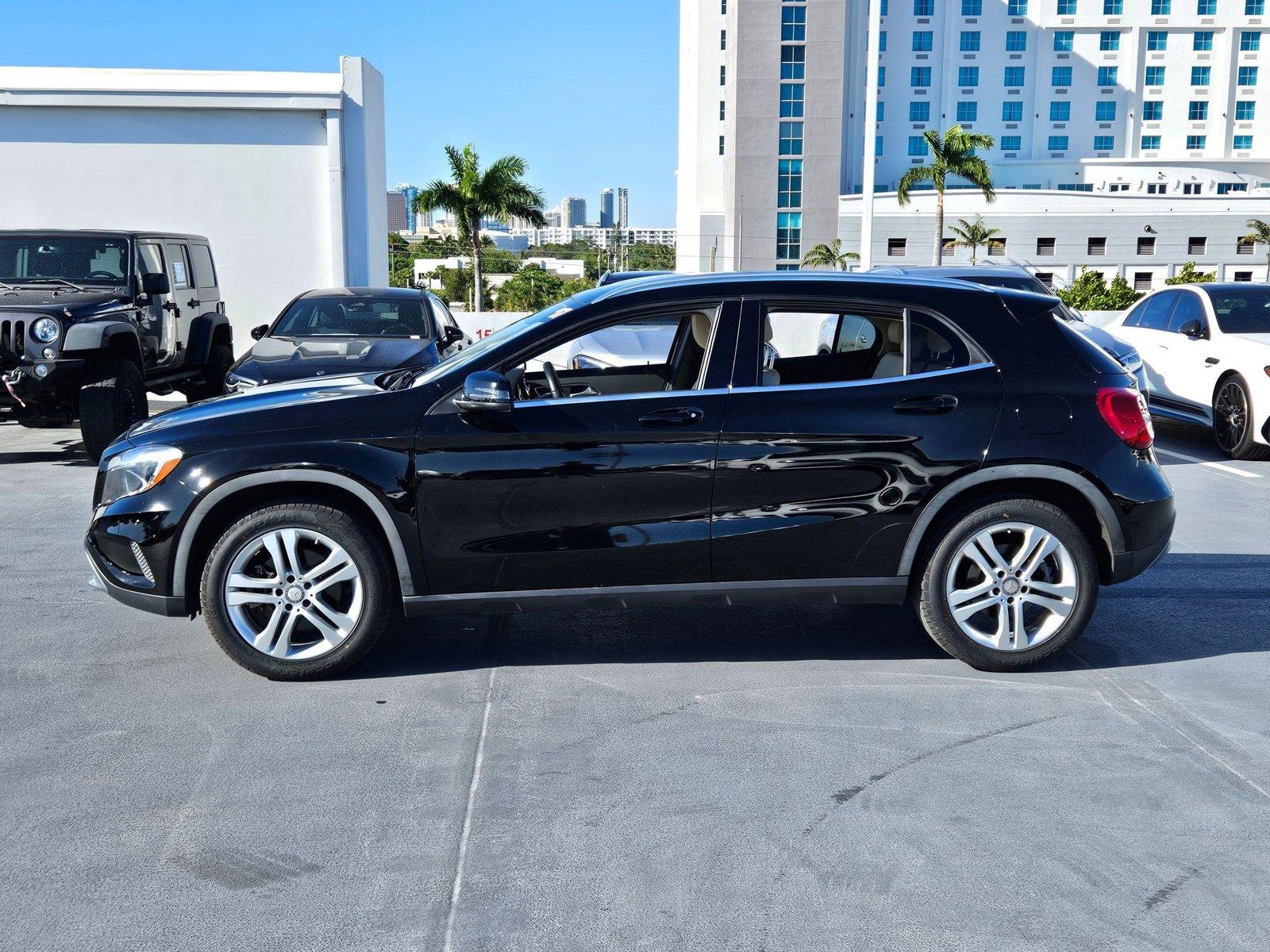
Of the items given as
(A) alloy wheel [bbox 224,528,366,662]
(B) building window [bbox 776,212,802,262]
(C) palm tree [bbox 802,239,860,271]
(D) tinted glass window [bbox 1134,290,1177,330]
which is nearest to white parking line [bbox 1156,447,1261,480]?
(D) tinted glass window [bbox 1134,290,1177,330]

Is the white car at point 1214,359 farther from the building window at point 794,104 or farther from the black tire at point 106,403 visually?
the building window at point 794,104

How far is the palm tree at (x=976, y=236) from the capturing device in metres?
84.6

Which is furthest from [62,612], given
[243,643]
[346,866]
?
[346,866]

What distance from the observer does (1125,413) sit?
17.3ft

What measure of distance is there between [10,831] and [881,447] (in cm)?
347

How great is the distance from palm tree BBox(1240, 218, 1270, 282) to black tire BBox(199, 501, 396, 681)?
94.8 meters

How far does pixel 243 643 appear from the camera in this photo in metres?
5.12

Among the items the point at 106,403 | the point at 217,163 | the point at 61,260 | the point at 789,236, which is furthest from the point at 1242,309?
the point at 789,236

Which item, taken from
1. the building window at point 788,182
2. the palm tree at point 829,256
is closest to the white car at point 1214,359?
the palm tree at point 829,256

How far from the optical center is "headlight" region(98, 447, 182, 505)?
5.09 metres

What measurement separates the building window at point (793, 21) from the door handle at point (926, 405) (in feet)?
312

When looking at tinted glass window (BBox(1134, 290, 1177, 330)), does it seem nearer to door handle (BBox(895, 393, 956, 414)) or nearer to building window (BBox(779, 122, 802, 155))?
door handle (BBox(895, 393, 956, 414))

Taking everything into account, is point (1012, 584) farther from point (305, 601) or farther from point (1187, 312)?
point (1187, 312)

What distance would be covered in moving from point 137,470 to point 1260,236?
96949 mm
